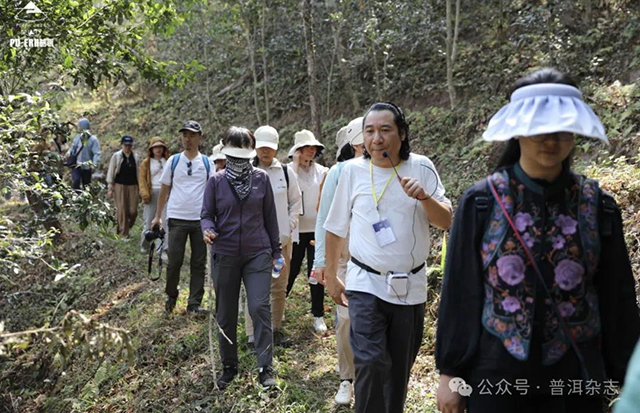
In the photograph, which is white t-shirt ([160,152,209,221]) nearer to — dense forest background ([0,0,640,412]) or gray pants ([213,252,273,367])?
dense forest background ([0,0,640,412])

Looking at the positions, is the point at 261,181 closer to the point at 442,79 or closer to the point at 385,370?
the point at 385,370

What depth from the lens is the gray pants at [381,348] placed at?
390cm

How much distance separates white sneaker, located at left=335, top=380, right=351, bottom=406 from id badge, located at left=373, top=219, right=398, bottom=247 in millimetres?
2031

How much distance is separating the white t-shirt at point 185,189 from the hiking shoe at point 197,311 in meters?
1.19

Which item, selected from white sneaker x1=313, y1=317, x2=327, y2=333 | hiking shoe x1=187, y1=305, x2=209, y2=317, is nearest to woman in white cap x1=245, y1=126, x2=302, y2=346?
white sneaker x1=313, y1=317, x2=327, y2=333

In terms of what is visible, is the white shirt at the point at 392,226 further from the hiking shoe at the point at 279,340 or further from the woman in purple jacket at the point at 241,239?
the hiking shoe at the point at 279,340

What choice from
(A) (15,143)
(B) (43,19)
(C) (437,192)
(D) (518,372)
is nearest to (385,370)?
(C) (437,192)

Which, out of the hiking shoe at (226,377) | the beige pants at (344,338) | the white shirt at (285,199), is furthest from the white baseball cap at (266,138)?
the hiking shoe at (226,377)

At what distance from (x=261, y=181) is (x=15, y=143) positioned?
2251 mm

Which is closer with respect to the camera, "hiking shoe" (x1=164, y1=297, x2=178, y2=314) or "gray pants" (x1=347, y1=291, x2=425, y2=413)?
"gray pants" (x1=347, y1=291, x2=425, y2=413)

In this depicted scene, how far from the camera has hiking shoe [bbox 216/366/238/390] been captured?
19.6 ft

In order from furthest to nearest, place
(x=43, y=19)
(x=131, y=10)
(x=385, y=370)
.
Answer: (x=131, y=10) < (x=43, y=19) < (x=385, y=370)

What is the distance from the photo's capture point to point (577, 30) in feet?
36.8

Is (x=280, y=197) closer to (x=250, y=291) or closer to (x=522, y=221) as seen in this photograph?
(x=250, y=291)
